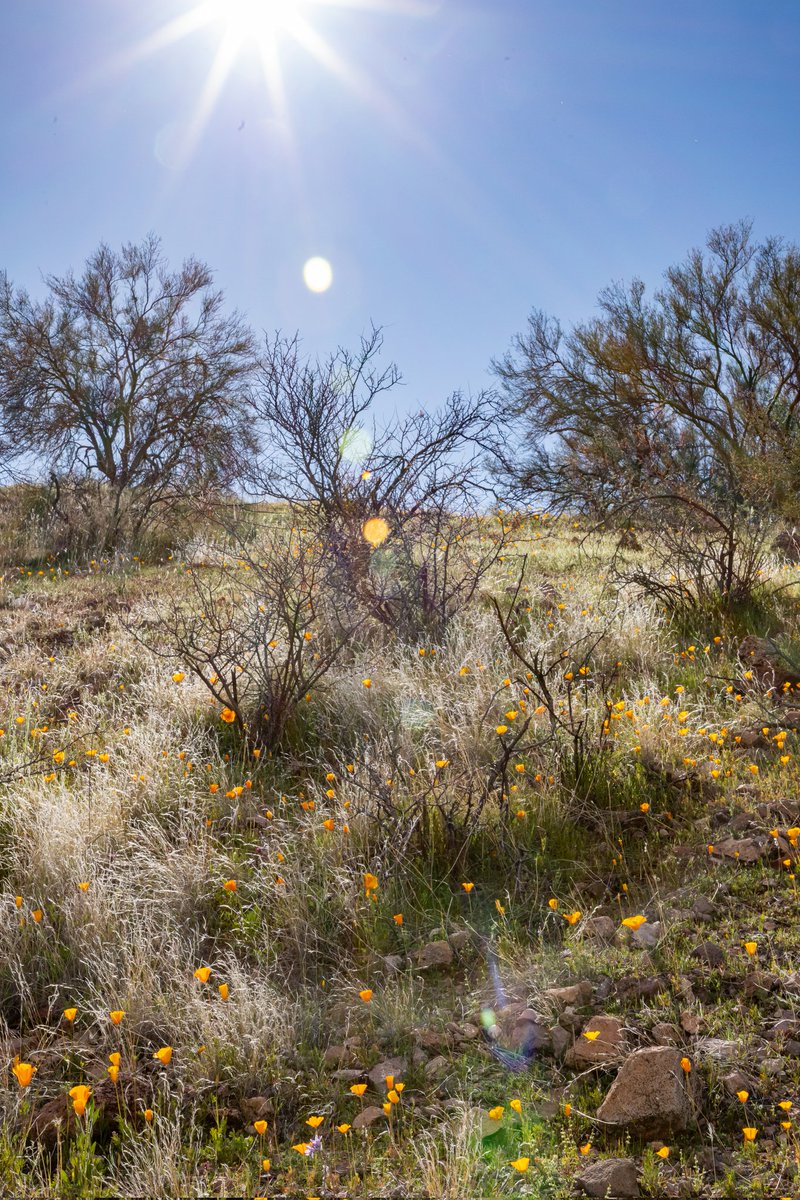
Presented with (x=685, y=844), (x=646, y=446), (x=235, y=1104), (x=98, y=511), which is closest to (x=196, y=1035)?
(x=235, y=1104)

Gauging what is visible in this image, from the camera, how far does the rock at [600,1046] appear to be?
2.22 meters

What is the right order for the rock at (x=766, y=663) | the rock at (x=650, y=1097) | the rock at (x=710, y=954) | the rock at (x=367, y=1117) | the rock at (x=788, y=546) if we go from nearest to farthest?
the rock at (x=650, y=1097)
the rock at (x=367, y=1117)
the rock at (x=710, y=954)
the rock at (x=766, y=663)
the rock at (x=788, y=546)

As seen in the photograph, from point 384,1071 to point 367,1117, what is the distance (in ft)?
0.54

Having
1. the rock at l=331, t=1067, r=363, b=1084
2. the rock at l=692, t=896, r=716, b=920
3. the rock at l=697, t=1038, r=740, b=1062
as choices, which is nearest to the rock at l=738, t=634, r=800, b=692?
the rock at l=692, t=896, r=716, b=920

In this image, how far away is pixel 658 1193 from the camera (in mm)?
1836

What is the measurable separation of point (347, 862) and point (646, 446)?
1481 cm

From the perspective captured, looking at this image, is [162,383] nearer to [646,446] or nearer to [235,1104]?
[646,446]

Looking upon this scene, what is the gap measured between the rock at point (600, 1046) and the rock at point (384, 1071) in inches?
18.5

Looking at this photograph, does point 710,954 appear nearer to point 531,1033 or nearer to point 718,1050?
point 718,1050

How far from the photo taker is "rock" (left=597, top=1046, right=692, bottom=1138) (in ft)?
6.55

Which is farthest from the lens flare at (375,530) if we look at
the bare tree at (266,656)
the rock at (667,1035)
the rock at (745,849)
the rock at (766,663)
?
the rock at (667,1035)

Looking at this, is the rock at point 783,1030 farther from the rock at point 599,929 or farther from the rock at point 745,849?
the rock at point 745,849

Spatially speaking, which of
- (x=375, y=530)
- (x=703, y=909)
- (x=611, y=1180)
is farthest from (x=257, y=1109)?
(x=375, y=530)

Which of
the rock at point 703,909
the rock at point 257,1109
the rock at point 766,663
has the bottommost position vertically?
the rock at point 257,1109
